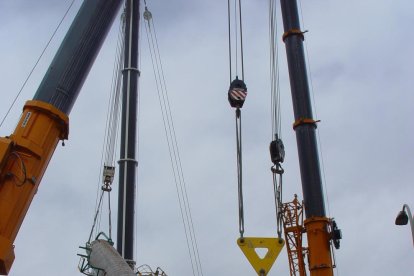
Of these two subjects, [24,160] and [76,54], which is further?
[76,54]

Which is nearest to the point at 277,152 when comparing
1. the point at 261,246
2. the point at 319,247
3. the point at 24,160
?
the point at 319,247

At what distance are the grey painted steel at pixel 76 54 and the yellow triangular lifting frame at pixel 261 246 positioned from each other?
470 cm

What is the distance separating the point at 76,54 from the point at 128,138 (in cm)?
1377

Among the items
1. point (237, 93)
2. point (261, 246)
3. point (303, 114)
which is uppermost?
point (303, 114)

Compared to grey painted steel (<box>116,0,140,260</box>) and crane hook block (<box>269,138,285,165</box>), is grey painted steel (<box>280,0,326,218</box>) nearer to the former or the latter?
crane hook block (<box>269,138,285,165</box>)

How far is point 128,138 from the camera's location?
22.6m

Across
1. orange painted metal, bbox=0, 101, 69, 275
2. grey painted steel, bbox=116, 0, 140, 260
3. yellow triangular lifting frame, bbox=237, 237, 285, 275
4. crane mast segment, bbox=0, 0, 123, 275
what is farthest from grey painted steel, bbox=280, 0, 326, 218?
orange painted metal, bbox=0, 101, 69, 275

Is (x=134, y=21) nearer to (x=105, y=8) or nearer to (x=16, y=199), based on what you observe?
(x=105, y=8)

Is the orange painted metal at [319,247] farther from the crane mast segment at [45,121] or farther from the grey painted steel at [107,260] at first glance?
the crane mast segment at [45,121]

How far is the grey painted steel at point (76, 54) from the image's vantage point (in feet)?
28.4

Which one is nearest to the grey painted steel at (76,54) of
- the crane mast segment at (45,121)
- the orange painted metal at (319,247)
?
the crane mast segment at (45,121)

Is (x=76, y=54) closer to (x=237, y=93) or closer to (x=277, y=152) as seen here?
(x=237, y=93)

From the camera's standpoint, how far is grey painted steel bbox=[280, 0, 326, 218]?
15.1 m

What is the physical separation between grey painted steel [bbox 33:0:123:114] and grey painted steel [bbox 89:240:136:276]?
361cm
